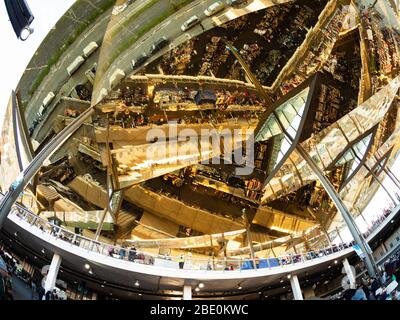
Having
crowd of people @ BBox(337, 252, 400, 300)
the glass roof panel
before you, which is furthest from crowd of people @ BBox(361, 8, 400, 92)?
crowd of people @ BBox(337, 252, 400, 300)

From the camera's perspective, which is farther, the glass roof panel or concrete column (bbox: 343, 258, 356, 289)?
the glass roof panel

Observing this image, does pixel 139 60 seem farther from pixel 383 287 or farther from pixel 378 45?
pixel 383 287

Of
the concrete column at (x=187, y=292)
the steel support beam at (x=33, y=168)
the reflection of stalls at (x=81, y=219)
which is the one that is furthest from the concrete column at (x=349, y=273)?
the steel support beam at (x=33, y=168)

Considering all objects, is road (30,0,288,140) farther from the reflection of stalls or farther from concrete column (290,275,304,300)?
concrete column (290,275,304,300)

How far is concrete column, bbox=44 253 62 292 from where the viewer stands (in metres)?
19.2

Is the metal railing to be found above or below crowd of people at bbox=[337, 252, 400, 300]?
above

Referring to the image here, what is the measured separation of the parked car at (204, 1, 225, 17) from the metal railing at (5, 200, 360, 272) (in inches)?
425

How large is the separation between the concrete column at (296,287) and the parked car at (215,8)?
12.3 meters

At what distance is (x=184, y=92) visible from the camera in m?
23.5

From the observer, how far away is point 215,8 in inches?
848

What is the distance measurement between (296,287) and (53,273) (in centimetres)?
1050

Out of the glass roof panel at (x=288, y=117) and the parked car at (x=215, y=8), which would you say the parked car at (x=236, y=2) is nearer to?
the parked car at (x=215, y=8)
